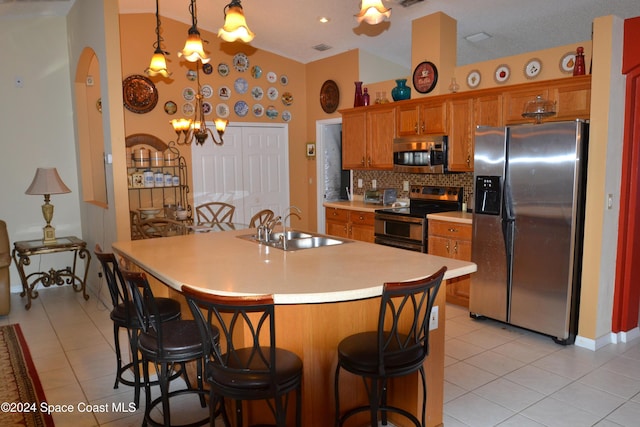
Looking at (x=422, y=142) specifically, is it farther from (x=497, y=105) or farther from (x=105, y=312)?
(x=105, y=312)

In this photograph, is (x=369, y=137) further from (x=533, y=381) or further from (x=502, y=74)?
(x=533, y=381)

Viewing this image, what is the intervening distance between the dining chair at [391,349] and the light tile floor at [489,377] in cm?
75

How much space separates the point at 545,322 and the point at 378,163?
9.13ft

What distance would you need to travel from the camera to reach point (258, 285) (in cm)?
219

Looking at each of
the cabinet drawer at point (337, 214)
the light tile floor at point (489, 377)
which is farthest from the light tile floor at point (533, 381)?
the cabinet drawer at point (337, 214)

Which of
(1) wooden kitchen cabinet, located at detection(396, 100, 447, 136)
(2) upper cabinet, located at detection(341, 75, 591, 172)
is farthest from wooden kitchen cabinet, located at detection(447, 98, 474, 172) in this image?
(1) wooden kitchen cabinet, located at detection(396, 100, 447, 136)

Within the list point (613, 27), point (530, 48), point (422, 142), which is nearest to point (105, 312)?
point (422, 142)

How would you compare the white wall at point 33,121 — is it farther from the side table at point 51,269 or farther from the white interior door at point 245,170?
the white interior door at point 245,170

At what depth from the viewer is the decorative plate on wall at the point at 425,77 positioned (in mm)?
5359

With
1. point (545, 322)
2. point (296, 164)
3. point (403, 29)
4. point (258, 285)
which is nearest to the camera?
point (258, 285)

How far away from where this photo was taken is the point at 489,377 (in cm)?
328

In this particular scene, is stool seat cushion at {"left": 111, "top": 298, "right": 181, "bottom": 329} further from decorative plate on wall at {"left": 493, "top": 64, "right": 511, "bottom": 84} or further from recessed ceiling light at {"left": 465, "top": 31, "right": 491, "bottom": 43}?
recessed ceiling light at {"left": 465, "top": 31, "right": 491, "bottom": 43}

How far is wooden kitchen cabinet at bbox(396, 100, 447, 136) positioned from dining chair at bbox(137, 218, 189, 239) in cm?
270

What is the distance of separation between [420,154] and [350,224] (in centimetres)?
130
